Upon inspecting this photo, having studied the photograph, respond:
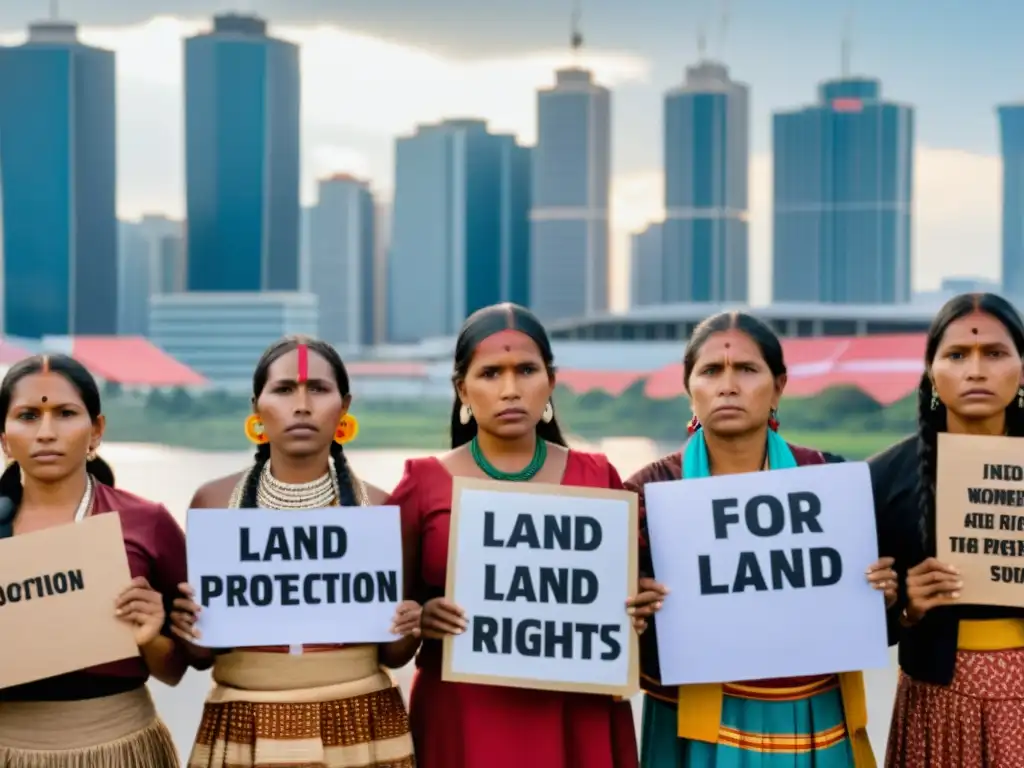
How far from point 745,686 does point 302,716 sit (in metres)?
1.15

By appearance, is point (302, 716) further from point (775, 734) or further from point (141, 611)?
point (775, 734)

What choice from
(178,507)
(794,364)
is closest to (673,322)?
(794,364)

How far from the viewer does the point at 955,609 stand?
361 centimetres

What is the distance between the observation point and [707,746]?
11.9ft

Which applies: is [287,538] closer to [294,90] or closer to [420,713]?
[420,713]

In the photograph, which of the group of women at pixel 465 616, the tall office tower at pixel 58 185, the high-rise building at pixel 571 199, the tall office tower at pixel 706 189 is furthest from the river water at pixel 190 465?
the tall office tower at pixel 706 189

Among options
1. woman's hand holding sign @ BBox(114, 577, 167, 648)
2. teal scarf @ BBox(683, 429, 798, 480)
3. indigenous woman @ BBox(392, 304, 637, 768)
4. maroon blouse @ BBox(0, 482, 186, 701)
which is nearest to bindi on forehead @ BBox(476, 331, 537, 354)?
indigenous woman @ BBox(392, 304, 637, 768)

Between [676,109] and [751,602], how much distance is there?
127611 millimetres

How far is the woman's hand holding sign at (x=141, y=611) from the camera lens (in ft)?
11.5

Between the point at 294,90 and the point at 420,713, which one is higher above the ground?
the point at 294,90

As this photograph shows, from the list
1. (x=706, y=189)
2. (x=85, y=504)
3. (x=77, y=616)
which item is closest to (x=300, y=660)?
(x=77, y=616)

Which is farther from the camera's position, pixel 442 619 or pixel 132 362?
pixel 132 362

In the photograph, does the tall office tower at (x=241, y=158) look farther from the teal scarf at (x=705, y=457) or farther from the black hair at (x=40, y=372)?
the teal scarf at (x=705, y=457)

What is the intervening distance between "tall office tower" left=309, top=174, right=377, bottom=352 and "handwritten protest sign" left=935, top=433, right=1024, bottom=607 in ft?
396
